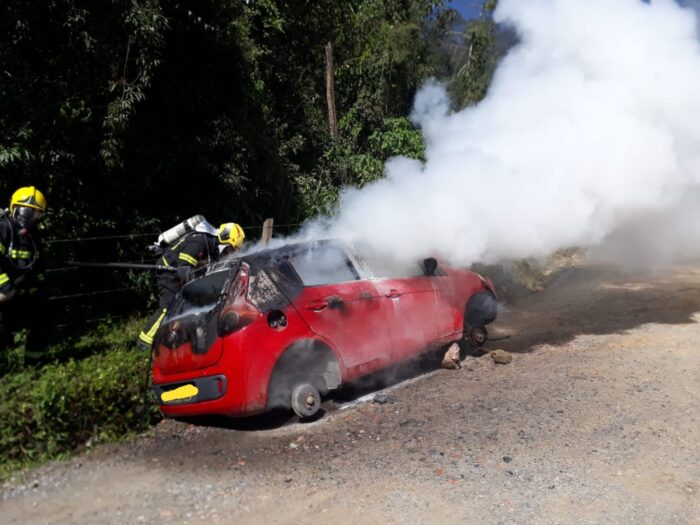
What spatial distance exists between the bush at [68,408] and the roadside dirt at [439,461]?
0.18 m

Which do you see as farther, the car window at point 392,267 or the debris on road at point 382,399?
the car window at point 392,267

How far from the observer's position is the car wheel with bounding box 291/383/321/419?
195 inches

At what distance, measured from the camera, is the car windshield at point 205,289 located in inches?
204

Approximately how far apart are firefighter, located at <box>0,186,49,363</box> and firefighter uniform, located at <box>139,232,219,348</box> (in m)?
1.03

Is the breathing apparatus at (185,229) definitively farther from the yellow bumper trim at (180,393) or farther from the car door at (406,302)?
the yellow bumper trim at (180,393)

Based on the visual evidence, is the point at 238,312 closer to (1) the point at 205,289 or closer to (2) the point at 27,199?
(1) the point at 205,289

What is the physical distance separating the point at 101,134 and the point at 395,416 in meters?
5.09

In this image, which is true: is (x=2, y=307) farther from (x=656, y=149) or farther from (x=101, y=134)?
(x=656, y=149)

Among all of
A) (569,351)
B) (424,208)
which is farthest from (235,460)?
(569,351)

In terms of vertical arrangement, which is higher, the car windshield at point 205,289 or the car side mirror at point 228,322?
the car windshield at point 205,289

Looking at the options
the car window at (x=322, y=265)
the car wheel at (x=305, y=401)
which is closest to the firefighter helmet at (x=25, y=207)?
the car window at (x=322, y=265)

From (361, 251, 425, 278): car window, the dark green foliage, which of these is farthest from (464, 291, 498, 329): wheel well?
the dark green foliage

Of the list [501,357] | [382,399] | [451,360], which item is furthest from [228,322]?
[501,357]

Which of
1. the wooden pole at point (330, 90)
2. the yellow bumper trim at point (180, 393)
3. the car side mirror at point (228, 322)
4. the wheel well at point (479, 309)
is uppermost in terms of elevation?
the wooden pole at point (330, 90)
